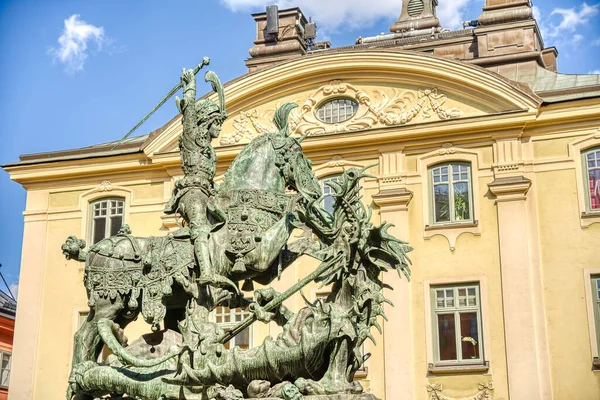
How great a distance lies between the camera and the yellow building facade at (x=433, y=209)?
22.8m

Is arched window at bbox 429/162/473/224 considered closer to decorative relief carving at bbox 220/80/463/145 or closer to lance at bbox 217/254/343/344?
decorative relief carving at bbox 220/80/463/145

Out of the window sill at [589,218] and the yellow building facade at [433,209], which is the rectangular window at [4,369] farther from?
the window sill at [589,218]

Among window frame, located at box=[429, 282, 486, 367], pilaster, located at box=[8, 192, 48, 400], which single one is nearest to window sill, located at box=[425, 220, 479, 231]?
window frame, located at box=[429, 282, 486, 367]

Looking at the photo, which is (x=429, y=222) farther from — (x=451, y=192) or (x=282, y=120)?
(x=282, y=120)

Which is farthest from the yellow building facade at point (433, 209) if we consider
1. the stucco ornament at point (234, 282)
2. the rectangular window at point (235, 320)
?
the stucco ornament at point (234, 282)

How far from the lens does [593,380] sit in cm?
2200

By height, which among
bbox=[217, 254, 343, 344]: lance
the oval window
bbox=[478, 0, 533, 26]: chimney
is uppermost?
bbox=[478, 0, 533, 26]: chimney

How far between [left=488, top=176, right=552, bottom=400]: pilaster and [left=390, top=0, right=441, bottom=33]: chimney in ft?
36.2

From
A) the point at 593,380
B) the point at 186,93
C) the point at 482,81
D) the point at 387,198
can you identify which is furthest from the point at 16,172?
the point at 186,93

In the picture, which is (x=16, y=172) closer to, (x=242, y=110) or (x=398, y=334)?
(x=242, y=110)

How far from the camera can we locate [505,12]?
28.4 meters

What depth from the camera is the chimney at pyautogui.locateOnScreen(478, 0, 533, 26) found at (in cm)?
2812

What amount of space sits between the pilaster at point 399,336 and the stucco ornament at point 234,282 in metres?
13.8

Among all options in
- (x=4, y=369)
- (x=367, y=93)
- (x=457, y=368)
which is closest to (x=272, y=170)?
(x=457, y=368)
